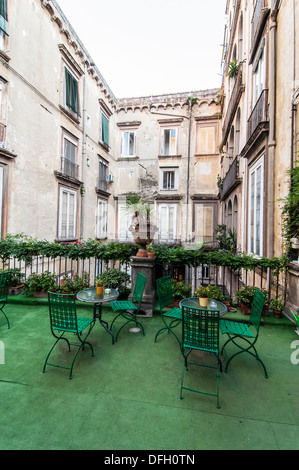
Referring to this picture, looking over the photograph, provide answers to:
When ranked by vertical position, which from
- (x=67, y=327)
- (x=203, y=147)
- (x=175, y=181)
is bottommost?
(x=67, y=327)

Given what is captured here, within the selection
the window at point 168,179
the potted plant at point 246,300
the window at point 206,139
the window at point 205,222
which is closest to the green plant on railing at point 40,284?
the potted plant at point 246,300

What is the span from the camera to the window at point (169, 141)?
1681 centimetres

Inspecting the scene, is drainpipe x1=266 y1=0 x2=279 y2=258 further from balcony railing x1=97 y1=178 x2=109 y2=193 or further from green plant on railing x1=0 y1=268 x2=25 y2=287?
balcony railing x1=97 y1=178 x2=109 y2=193

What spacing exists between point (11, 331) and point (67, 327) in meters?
1.73

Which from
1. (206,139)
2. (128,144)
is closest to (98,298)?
(206,139)

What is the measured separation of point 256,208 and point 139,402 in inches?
242

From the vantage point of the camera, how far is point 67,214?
12.1 m

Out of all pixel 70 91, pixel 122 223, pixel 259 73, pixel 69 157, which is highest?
pixel 70 91

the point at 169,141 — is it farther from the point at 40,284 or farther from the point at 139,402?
the point at 139,402

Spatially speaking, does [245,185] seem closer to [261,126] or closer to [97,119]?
[261,126]

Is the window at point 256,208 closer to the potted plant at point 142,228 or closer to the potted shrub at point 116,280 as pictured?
the potted plant at point 142,228

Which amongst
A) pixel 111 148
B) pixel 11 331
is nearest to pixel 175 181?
pixel 111 148

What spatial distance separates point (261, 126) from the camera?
5969 millimetres

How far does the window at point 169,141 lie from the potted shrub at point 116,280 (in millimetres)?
13319
